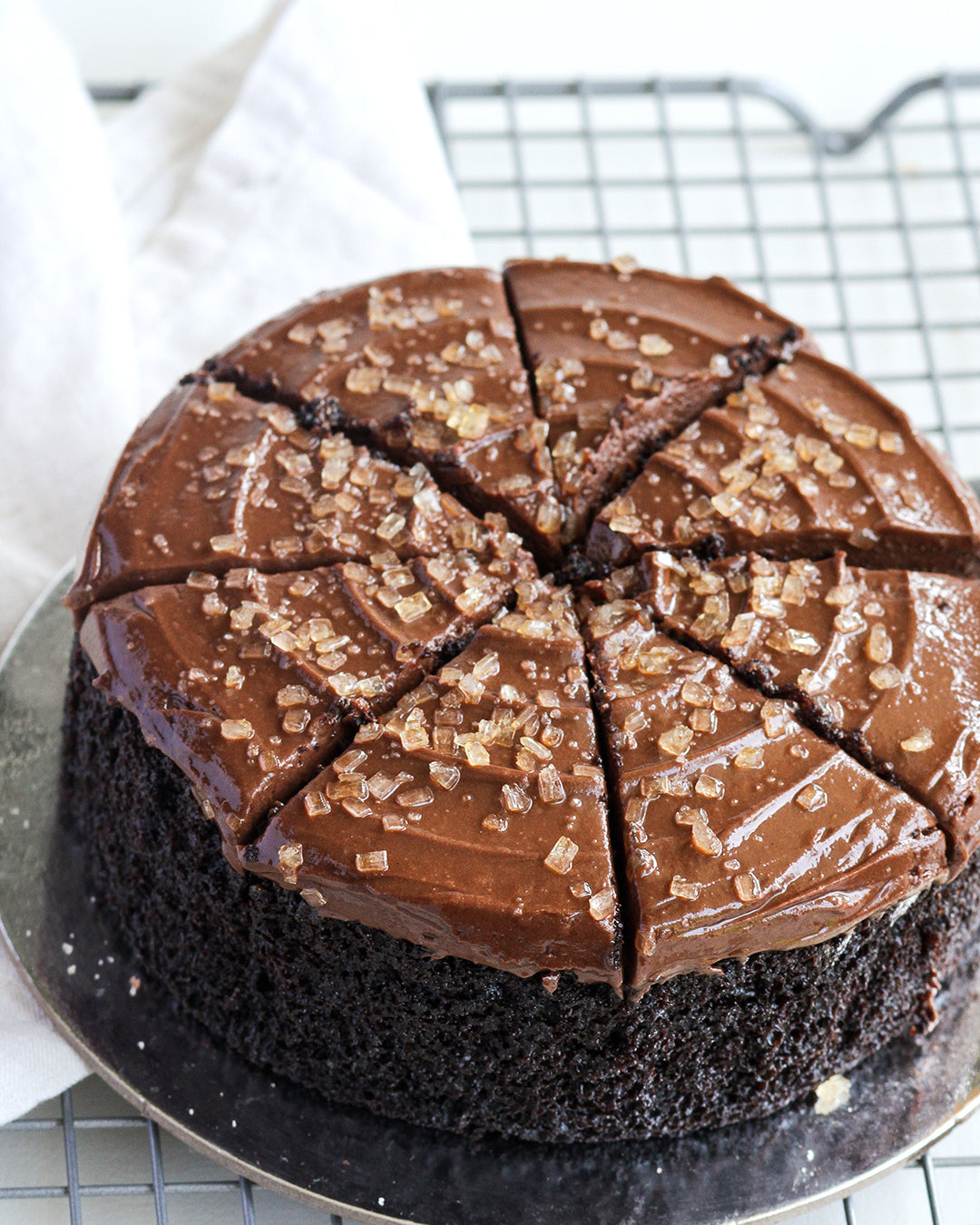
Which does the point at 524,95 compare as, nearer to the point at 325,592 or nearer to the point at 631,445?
the point at 631,445

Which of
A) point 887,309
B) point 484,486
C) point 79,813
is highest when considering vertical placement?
point 484,486

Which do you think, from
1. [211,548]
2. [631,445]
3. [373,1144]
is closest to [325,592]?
[211,548]

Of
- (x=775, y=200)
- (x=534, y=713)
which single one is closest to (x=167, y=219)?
(x=775, y=200)

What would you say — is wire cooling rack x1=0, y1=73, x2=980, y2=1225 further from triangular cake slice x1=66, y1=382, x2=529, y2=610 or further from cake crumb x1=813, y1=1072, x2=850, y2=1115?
cake crumb x1=813, y1=1072, x2=850, y2=1115

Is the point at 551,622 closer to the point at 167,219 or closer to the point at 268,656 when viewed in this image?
the point at 268,656

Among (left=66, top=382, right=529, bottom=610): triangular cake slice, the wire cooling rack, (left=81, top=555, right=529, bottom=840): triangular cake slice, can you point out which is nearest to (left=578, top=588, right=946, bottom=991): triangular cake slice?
(left=81, top=555, right=529, bottom=840): triangular cake slice

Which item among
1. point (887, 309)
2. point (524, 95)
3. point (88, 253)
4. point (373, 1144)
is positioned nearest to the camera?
point (373, 1144)

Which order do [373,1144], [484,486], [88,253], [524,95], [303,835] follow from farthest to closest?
[524,95] < [88,253] < [484,486] < [373,1144] < [303,835]
